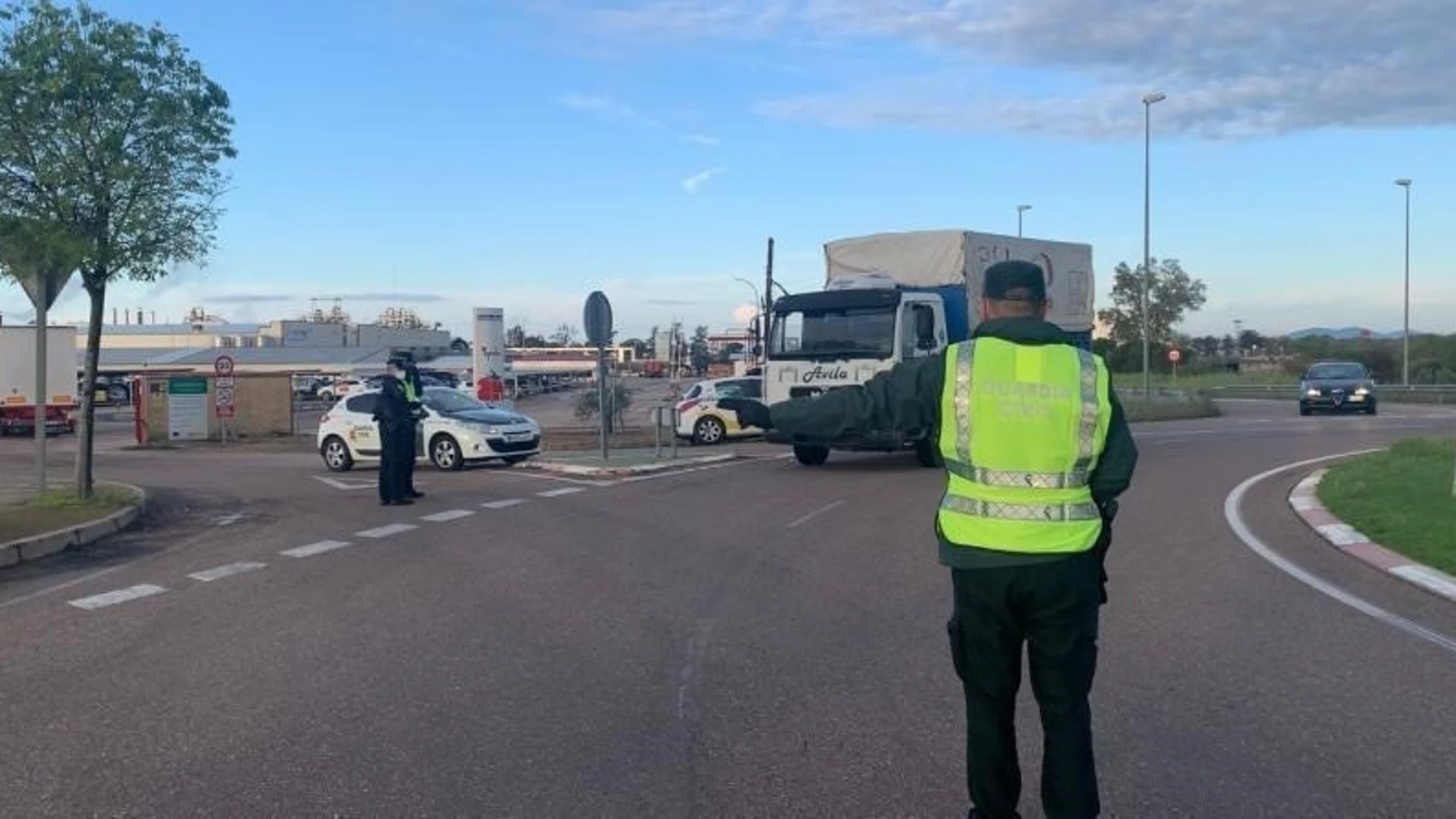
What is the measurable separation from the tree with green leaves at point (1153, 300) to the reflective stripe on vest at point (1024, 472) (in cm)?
7073

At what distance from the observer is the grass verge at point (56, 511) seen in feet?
44.3

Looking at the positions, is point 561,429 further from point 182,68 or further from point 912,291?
point 182,68

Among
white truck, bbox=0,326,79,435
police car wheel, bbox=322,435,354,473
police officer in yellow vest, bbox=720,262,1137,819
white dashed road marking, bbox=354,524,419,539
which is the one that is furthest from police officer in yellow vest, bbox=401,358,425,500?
white truck, bbox=0,326,79,435

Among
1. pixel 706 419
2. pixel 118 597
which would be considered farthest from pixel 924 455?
pixel 118 597

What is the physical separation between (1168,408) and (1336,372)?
5.54 metres

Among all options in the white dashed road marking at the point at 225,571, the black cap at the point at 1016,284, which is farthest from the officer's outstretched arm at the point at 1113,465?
the white dashed road marking at the point at 225,571

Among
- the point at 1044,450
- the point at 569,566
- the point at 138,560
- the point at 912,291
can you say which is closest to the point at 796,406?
the point at 1044,450

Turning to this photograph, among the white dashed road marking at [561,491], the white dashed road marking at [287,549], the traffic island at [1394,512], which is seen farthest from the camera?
the white dashed road marking at [561,491]

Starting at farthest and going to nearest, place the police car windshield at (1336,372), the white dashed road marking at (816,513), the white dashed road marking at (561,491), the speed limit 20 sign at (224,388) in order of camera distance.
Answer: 1. the police car windshield at (1336,372)
2. the speed limit 20 sign at (224,388)
3. the white dashed road marking at (561,491)
4. the white dashed road marking at (816,513)

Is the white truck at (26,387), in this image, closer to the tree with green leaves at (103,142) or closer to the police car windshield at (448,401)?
the police car windshield at (448,401)

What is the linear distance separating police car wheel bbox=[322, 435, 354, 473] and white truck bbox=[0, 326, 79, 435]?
11586 millimetres

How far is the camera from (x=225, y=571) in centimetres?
1132

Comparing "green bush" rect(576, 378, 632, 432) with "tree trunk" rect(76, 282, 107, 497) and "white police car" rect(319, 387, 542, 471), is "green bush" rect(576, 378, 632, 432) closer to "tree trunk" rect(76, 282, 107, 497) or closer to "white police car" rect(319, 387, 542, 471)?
"white police car" rect(319, 387, 542, 471)

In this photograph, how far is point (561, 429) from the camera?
123 feet
